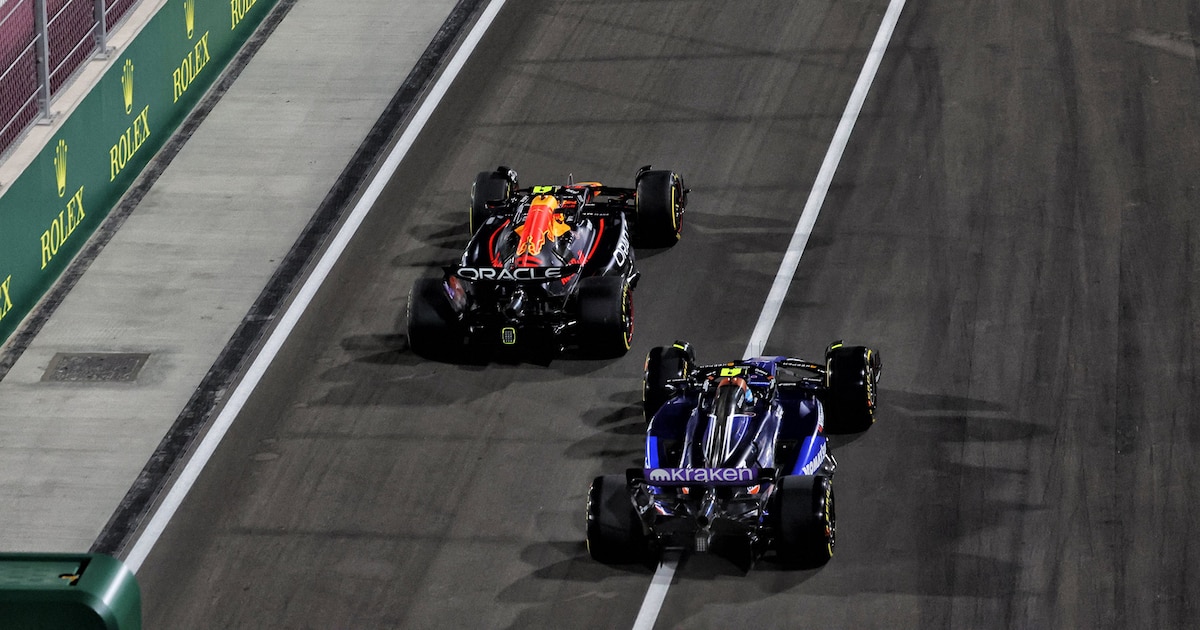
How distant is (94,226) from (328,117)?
3.53 meters

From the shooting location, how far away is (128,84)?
22.0 metres

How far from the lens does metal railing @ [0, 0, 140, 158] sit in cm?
2008

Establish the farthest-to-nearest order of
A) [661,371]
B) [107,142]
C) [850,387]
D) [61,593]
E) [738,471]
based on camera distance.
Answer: [107,142]
[661,371]
[850,387]
[738,471]
[61,593]

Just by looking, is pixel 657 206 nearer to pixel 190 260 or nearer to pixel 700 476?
Result: pixel 190 260

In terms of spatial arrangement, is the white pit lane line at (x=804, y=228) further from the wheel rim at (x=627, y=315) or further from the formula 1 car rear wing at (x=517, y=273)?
the formula 1 car rear wing at (x=517, y=273)

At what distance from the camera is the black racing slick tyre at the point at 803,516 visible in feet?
48.8

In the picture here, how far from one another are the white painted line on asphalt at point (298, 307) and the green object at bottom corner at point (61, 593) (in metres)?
8.24

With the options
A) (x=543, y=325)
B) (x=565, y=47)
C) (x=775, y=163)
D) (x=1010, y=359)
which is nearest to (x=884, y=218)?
(x=775, y=163)

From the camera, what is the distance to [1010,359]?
18172 mm

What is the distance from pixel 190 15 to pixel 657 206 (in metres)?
7.23

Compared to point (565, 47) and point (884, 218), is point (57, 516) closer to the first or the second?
point (884, 218)

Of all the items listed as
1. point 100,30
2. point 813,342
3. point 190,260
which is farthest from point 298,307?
point 813,342

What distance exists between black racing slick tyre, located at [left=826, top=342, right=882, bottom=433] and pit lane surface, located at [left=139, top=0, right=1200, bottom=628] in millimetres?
239

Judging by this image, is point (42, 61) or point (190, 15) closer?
point (42, 61)
